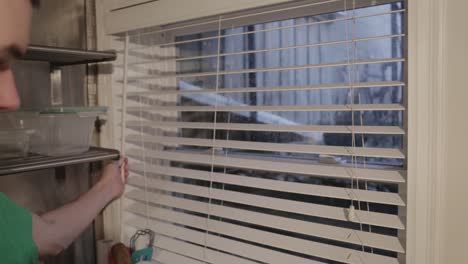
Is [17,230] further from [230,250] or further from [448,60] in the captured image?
[448,60]

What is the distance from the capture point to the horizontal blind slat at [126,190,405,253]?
866 millimetres

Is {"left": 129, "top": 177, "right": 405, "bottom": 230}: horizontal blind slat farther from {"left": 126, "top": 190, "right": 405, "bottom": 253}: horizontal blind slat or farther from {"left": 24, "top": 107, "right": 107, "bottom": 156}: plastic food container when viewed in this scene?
{"left": 24, "top": 107, "right": 107, "bottom": 156}: plastic food container

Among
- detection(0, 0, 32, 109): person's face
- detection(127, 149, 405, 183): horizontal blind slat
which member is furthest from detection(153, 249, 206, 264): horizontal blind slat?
detection(0, 0, 32, 109): person's face

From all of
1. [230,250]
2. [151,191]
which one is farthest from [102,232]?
[230,250]

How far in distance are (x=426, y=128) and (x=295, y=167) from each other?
314 millimetres

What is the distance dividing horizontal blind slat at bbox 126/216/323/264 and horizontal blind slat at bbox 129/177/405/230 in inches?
4.6

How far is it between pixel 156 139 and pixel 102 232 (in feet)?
1.40

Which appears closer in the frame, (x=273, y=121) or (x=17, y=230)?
(x=17, y=230)

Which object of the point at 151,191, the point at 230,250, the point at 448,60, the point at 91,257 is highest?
the point at 448,60

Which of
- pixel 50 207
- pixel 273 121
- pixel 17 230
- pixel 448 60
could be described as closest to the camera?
pixel 448 60

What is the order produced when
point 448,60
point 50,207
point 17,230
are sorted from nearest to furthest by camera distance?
point 448,60, point 17,230, point 50,207

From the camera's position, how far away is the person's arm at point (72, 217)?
105 centimetres

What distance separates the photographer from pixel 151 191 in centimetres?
Answer: 131

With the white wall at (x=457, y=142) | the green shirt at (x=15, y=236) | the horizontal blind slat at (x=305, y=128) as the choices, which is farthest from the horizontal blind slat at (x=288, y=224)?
the green shirt at (x=15, y=236)
